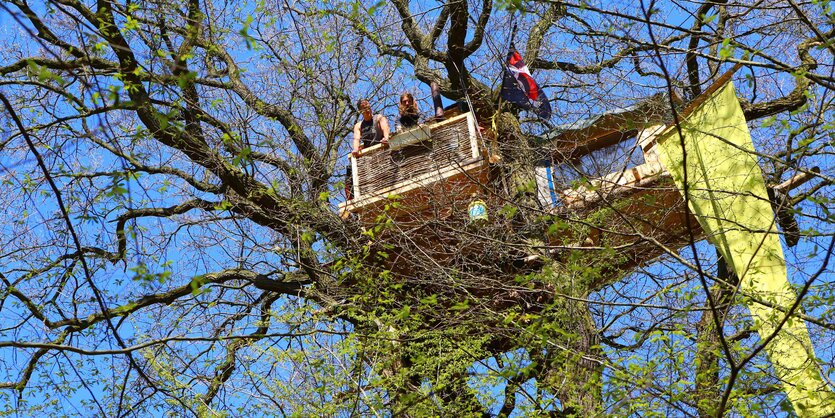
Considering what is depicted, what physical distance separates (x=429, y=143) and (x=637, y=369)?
12.4 ft

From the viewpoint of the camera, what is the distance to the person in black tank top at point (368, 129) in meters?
9.52

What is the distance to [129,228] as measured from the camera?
4355 millimetres

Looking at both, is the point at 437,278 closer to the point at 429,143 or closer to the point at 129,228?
the point at 429,143

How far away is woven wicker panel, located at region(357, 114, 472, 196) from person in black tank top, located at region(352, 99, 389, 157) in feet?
0.70

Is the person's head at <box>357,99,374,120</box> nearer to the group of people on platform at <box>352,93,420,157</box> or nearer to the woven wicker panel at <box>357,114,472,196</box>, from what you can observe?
the group of people on platform at <box>352,93,420,157</box>

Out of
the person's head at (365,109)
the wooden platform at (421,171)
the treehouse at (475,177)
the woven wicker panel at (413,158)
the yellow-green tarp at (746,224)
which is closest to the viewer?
the yellow-green tarp at (746,224)

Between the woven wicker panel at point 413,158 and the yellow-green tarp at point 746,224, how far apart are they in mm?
1907

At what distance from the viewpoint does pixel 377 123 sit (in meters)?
9.67

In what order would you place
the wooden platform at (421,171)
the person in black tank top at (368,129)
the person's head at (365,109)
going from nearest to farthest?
the wooden platform at (421,171) → the person in black tank top at (368,129) → the person's head at (365,109)

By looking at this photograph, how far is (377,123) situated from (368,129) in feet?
0.51

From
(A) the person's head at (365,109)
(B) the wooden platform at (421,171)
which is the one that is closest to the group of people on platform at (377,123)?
(A) the person's head at (365,109)

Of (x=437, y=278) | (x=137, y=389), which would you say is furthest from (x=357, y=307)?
(x=137, y=389)

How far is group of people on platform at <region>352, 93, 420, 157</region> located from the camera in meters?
9.25

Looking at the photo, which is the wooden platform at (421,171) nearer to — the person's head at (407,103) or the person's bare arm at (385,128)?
the person's bare arm at (385,128)
